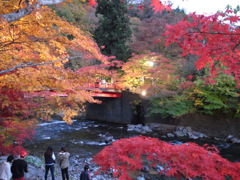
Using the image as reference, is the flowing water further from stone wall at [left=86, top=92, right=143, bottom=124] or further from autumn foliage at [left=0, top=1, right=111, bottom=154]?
autumn foliage at [left=0, top=1, right=111, bottom=154]

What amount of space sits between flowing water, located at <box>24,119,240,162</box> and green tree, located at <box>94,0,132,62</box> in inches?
332

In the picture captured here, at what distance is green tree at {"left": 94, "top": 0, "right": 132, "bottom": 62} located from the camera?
21250 mm

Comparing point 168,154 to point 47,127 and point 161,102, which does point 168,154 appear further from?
point 47,127

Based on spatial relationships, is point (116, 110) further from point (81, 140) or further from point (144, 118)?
point (81, 140)

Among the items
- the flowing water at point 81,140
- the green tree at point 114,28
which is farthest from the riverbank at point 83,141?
the green tree at point 114,28

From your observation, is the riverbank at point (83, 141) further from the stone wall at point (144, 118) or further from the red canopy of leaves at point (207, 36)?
the red canopy of leaves at point (207, 36)

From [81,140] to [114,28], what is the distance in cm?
1294

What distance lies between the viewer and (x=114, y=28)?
2202cm

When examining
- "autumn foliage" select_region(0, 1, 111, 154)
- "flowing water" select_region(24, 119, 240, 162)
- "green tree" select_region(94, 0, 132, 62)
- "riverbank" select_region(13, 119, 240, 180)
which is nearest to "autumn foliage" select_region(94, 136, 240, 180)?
"riverbank" select_region(13, 119, 240, 180)

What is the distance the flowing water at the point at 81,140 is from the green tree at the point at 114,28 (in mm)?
8430

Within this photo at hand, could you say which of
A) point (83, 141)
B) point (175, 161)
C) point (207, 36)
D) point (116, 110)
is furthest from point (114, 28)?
point (175, 161)

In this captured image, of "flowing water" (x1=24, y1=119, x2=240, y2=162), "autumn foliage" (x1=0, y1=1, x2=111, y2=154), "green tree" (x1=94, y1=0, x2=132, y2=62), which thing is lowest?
"flowing water" (x1=24, y1=119, x2=240, y2=162)

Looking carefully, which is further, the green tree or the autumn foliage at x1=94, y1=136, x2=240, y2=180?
the green tree

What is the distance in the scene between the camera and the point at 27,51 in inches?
284
